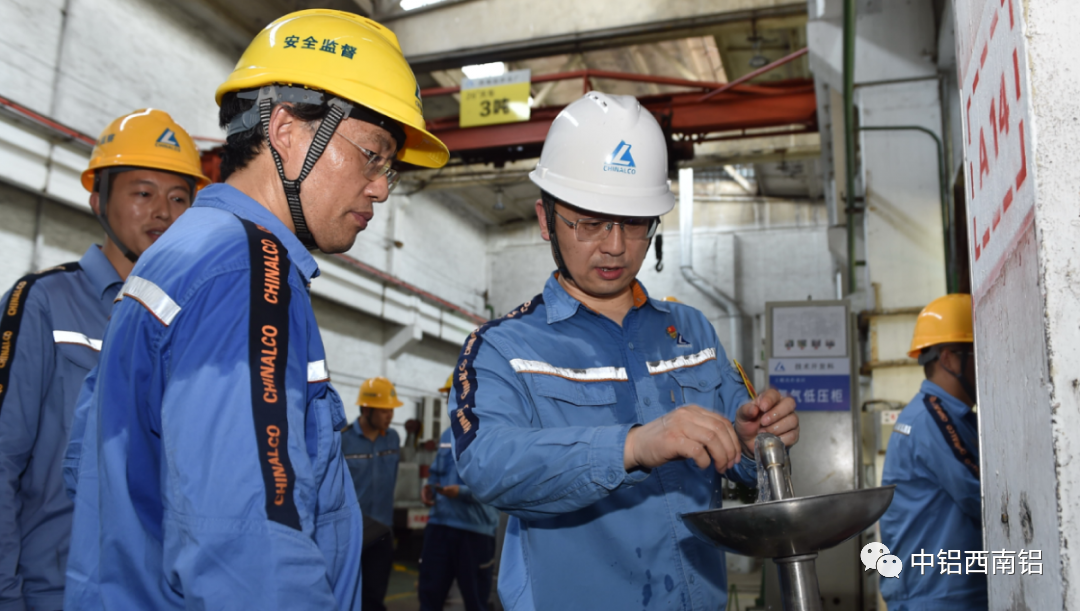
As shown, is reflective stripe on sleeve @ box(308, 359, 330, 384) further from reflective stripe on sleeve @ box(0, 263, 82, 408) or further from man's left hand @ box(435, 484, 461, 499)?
man's left hand @ box(435, 484, 461, 499)

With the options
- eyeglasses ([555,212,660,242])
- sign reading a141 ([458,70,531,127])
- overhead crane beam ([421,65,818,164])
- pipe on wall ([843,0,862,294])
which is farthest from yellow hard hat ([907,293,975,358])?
sign reading a141 ([458,70,531,127])

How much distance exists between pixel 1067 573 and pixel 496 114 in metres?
7.27

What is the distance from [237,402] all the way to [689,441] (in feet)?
2.33

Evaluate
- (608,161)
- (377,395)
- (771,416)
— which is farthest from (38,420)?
(377,395)

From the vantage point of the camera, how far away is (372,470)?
6.83m

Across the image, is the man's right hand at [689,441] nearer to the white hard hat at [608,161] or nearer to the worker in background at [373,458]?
the white hard hat at [608,161]

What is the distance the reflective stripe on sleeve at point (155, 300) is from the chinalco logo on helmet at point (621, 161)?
109cm

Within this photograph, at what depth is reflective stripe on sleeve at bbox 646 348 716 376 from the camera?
6.05 feet

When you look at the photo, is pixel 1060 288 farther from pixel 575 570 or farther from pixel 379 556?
pixel 379 556

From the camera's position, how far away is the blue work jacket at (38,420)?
1.88 m

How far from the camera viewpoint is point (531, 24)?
824 cm

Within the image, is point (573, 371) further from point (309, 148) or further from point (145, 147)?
point (145, 147)

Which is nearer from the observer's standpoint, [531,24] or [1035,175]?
[1035,175]

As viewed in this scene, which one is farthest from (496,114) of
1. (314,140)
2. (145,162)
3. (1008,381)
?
(1008,381)
